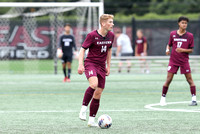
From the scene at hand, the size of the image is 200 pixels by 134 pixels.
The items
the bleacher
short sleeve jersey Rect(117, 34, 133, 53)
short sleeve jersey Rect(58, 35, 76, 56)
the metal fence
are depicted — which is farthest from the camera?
the metal fence

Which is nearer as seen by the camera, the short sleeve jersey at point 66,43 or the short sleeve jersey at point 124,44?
the short sleeve jersey at point 66,43

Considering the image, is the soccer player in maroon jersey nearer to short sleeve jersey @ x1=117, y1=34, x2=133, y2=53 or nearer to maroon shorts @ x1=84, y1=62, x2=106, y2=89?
maroon shorts @ x1=84, y1=62, x2=106, y2=89

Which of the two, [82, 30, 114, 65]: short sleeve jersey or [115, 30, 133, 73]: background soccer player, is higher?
[82, 30, 114, 65]: short sleeve jersey

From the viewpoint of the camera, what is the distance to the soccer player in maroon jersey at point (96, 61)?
843 centimetres

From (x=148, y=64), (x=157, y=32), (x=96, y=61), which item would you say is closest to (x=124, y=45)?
(x=148, y=64)

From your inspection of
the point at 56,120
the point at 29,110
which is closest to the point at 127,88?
the point at 29,110

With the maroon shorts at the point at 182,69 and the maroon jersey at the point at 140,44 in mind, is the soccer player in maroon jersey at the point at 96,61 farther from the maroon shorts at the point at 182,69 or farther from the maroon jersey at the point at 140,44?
the maroon jersey at the point at 140,44

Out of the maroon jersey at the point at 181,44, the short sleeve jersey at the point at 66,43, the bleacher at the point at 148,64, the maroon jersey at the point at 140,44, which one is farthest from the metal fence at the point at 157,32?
the maroon jersey at the point at 181,44

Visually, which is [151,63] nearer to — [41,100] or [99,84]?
[41,100]

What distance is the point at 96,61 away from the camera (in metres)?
8.60

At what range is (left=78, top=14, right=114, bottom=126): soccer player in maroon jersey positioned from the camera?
332 inches

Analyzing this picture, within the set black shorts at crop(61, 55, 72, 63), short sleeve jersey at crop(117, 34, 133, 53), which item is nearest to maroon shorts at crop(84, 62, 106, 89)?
black shorts at crop(61, 55, 72, 63)

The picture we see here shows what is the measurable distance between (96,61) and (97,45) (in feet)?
0.86

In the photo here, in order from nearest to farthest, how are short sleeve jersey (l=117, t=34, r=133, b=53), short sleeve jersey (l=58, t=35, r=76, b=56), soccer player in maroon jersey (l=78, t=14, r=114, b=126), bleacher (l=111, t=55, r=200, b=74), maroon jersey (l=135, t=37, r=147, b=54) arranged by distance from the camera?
soccer player in maroon jersey (l=78, t=14, r=114, b=126) < short sleeve jersey (l=58, t=35, r=76, b=56) < bleacher (l=111, t=55, r=200, b=74) < short sleeve jersey (l=117, t=34, r=133, b=53) < maroon jersey (l=135, t=37, r=147, b=54)
